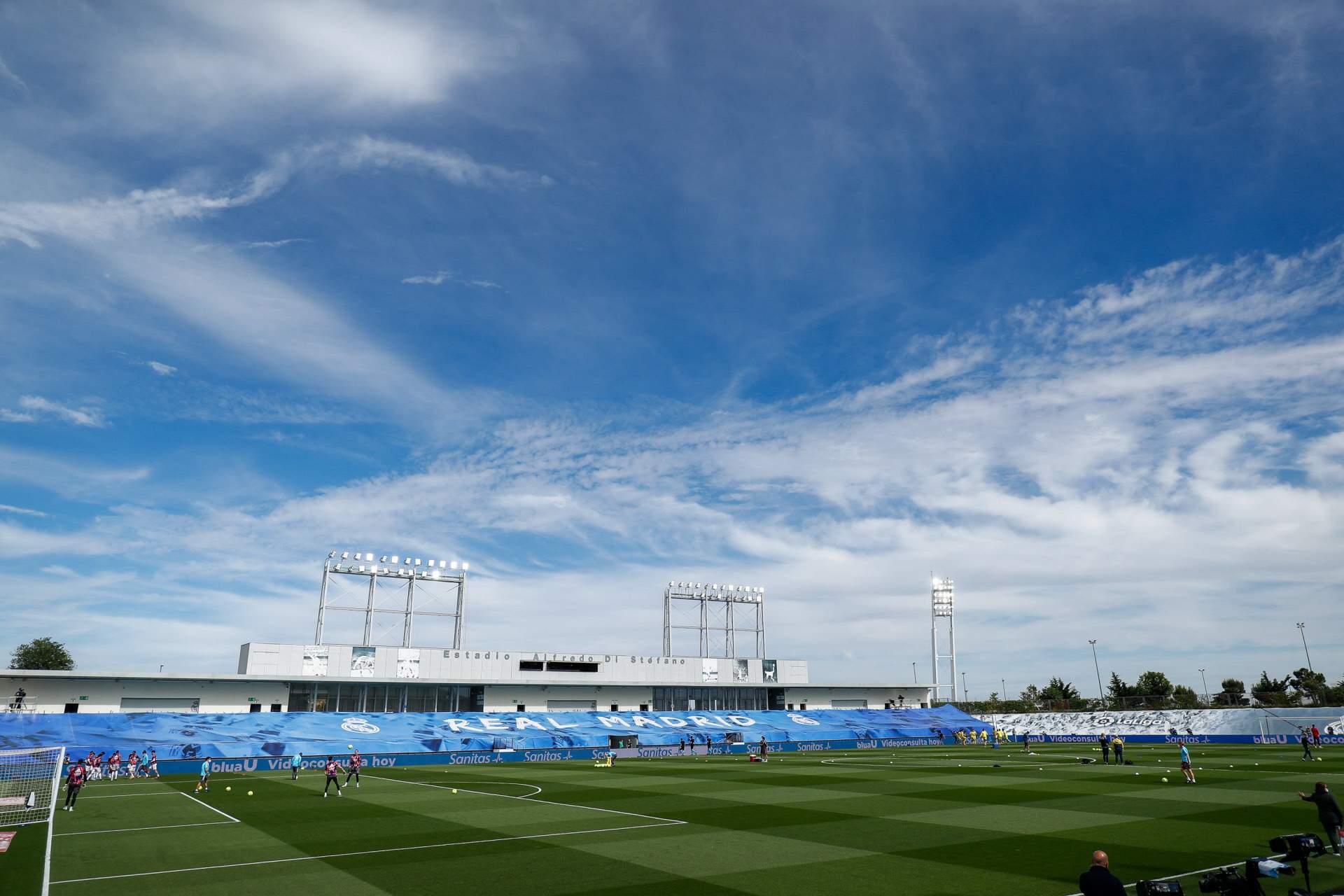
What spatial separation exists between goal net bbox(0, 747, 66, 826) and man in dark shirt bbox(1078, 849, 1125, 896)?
3061 cm

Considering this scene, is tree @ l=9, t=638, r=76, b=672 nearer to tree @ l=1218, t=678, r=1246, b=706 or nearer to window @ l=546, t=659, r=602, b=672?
window @ l=546, t=659, r=602, b=672

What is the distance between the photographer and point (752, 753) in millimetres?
62031

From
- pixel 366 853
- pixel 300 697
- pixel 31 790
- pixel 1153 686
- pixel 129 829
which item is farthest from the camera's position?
pixel 1153 686

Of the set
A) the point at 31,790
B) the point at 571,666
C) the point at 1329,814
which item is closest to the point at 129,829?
the point at 31,790

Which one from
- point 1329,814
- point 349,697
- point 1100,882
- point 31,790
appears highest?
point 1100,882

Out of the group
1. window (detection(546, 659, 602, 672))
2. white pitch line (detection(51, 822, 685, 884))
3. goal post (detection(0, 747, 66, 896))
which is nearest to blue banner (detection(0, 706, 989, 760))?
window (detection(546, 659, 602, 672))

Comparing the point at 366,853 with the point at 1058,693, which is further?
the point at 1058,693

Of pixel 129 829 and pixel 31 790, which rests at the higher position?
pixel 129 829

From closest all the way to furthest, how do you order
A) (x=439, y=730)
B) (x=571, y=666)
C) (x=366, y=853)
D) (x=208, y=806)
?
(x=366, y=853)
(x=208, y=806)
(x=439, y=730)
(x=571, y=666)

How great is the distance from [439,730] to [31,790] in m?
37.5

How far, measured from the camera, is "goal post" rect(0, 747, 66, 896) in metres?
28.4

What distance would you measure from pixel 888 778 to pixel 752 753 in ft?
64.3

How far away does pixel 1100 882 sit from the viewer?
11.7m

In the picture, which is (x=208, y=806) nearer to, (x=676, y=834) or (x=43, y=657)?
(x=676, y=834)
